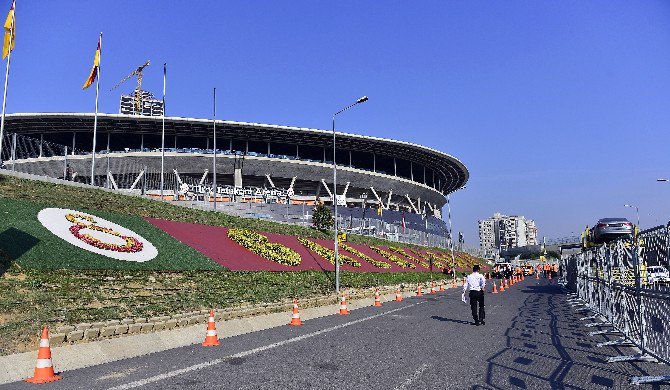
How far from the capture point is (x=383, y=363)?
882 cm

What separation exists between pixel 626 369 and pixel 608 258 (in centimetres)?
760

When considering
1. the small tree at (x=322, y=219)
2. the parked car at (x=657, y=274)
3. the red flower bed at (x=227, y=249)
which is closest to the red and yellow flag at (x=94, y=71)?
the red flower bed at (x=227, y=249)

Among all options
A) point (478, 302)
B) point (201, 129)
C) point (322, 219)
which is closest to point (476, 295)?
point (478, 302)

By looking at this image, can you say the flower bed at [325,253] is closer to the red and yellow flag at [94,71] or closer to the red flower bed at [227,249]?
the red flower bed at [227,249]

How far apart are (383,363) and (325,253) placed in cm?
2503

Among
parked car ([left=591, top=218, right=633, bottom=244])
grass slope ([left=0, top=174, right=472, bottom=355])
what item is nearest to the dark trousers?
grass slope ([left=0, top=174, right=472, bottom=355])

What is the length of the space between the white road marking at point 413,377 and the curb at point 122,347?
19.4 feet

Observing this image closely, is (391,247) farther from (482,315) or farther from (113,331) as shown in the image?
(113,331)

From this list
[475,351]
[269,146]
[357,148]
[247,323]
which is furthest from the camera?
[357,148]

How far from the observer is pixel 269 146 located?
258 feet

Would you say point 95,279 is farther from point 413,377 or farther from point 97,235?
point 413,377

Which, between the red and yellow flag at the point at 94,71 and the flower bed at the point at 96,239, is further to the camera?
the red and yellow flag at the point at 94,71

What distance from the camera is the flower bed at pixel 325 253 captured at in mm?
33156

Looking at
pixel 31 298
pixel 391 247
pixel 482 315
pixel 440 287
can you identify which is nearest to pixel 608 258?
pixel 482 315
